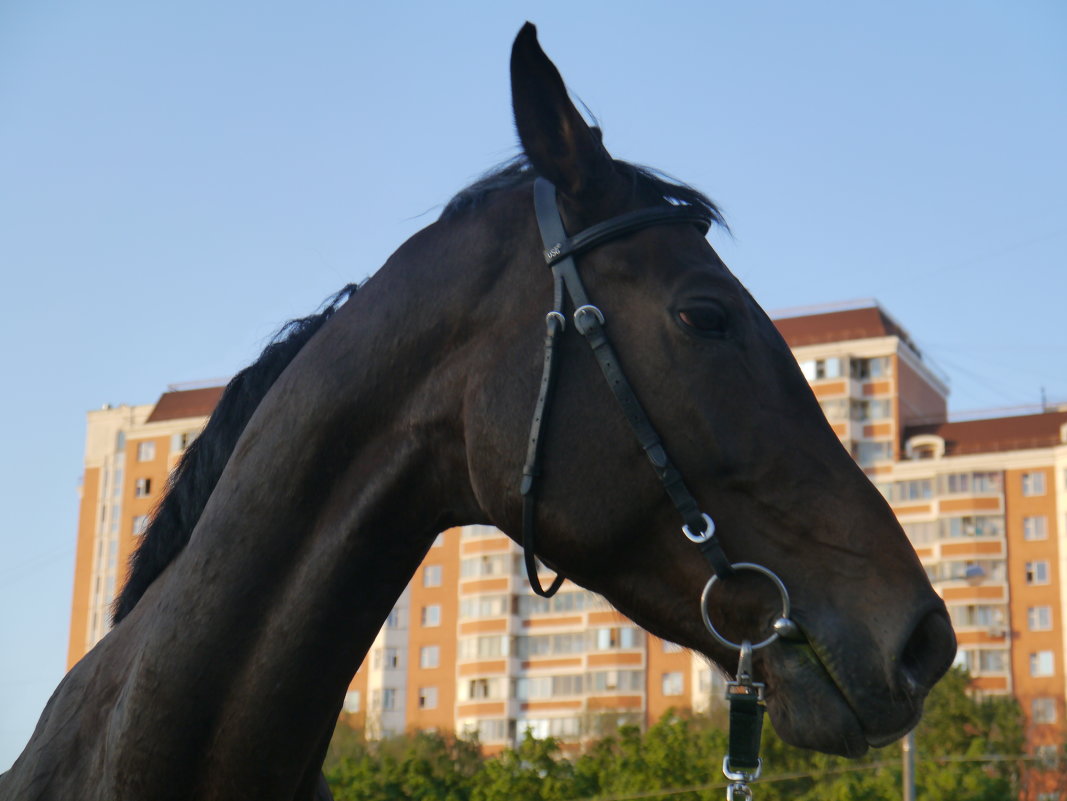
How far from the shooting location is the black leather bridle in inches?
118

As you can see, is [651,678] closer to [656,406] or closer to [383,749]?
[383,749]

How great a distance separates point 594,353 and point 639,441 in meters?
0.25

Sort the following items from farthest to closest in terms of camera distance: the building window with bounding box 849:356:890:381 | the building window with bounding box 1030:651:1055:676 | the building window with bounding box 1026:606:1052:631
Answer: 1. the building window with bounding box 849:356:890:381
2. the building window with bounding box 1026:606:1052:631
3. the building window with bounding box 1030:651:1055:676

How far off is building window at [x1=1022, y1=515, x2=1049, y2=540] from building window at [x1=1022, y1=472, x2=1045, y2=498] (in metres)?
1.49

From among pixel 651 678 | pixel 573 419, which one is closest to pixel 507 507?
pixel 573 419

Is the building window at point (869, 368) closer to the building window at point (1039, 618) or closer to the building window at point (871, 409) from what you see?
the building window at point (871, 409)

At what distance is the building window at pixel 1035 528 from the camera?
271 feet

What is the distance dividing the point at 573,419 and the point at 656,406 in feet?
0.65

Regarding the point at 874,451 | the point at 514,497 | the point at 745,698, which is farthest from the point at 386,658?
the point at 745,698

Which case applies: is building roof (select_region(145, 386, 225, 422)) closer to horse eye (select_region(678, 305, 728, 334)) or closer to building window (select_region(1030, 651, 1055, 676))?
building window (select_region(1030, 651, 1055, 676))

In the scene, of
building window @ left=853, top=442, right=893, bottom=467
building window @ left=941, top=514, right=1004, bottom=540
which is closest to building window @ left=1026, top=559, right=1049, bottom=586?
building window @ left=941, top=514, right=1004, bottom=540

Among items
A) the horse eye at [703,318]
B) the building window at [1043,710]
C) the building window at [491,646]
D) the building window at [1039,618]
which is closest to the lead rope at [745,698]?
the horse eye at [703,318]

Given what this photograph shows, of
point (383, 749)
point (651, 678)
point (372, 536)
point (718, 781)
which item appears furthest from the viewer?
point (651, 678)

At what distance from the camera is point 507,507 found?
318cm
